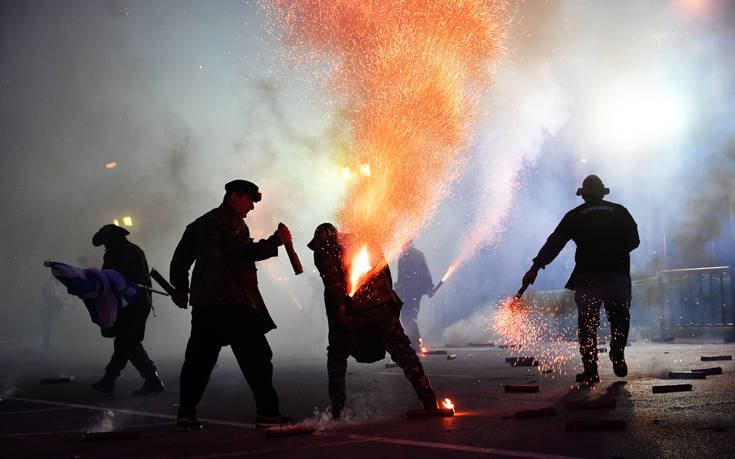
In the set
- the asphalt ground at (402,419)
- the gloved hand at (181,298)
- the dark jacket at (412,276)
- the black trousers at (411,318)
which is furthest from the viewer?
the dark jacket at (412,276)

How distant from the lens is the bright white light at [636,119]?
19797mm

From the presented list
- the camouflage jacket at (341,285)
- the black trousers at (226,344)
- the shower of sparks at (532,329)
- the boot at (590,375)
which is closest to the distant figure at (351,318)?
the camouflage jacket at (341,285)

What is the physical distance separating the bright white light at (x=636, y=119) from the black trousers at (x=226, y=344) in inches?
652

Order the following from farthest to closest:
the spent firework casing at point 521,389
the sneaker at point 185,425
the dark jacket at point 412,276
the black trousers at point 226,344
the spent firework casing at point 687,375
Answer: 1. the dark jacket at point 412,276
2. the spent firework casing at point 687,375
3. the spent firework casing at point 521,389
4. the black trousers at point 226,344
5. the sneaker at point 185,425

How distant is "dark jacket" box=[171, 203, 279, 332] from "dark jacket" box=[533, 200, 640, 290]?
12.1 ft

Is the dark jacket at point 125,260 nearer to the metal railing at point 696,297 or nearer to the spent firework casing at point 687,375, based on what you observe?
the spent firework casing at point 687,375

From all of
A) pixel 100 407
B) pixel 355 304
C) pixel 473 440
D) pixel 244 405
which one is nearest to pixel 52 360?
pixel 100 407

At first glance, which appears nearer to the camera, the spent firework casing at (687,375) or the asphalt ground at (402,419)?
the asphalt ground at (402,419)

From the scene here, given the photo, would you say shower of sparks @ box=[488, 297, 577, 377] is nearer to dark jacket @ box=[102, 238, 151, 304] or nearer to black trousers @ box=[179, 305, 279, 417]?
dark jacket @ box=[102, 238, 151, 304]

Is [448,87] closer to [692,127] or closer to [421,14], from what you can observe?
[421,14]

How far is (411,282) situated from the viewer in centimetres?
1614

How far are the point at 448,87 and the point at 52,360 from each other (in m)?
12.1

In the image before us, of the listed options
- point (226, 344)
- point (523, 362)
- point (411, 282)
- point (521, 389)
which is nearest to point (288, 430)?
point (226, 344)

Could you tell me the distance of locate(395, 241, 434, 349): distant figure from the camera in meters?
15.9
